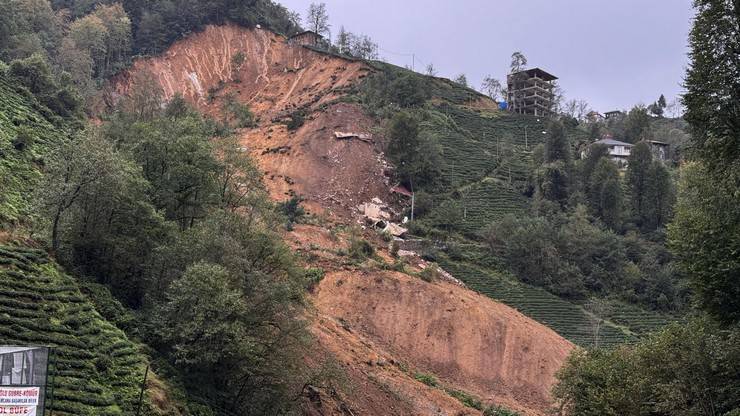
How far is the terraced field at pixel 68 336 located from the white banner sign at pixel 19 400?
477 cm

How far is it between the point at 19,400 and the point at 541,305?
39837 millimetres

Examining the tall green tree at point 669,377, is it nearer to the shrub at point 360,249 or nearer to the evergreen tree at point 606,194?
the shrub at point 360,249

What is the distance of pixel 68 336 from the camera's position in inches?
821

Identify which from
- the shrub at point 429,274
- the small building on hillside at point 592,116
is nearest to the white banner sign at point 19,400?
the shrub at point 429,274

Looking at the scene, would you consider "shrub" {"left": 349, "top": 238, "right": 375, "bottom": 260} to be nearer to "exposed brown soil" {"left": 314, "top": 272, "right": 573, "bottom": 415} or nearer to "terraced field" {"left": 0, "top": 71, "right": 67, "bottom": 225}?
"exposed brown soil" {"left": 314, "top": 272, "right": 573, "bottom": 415}

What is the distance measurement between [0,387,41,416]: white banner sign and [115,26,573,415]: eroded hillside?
48.8 ft

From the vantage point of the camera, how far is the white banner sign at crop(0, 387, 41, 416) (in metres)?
13.2

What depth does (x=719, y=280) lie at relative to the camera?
66.9 ft

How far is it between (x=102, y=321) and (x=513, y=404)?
21.7m

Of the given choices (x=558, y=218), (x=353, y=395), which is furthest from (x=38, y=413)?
(x=558, y=218)

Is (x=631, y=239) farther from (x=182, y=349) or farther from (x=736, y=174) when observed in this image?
(x=182, y=349)

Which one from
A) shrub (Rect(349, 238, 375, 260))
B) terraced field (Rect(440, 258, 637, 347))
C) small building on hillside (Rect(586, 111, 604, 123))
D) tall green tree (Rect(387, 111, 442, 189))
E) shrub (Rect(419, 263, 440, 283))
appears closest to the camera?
shrub (Rect(419, 263, 440, 283))

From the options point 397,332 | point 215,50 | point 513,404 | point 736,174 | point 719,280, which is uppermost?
point 215,50

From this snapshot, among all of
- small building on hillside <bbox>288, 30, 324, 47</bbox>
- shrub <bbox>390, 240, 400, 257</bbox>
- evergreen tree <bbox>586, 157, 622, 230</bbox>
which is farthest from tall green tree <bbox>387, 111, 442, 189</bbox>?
small building on hillside <bbox>288, 30, 324, 47</bbox>
